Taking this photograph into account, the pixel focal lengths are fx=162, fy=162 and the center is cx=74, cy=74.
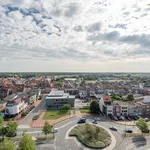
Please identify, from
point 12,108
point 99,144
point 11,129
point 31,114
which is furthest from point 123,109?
point 12,108

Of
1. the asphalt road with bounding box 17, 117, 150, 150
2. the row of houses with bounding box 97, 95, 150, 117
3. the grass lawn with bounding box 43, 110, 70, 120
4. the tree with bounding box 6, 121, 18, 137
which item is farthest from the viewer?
the row of houses with bounding box 97, 95, 150, 117

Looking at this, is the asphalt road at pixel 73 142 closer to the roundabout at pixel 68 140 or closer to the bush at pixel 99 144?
the roundabout at pixel 68 140

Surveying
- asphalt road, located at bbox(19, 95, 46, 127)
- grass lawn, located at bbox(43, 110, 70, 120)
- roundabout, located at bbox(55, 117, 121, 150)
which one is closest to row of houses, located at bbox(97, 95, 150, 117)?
roundabout, located at bbox(55, 117, 121, 150)

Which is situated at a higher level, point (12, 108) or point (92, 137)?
point (12, 108)

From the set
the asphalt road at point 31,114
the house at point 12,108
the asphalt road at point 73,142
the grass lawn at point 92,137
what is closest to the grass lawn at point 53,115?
the asphalt road at point 31,114

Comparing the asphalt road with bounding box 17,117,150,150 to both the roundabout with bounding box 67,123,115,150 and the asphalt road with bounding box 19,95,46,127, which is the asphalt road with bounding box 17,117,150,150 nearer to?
the roundabout with bounding box 67,123,115,150

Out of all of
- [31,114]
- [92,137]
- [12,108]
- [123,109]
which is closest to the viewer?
[92,137]

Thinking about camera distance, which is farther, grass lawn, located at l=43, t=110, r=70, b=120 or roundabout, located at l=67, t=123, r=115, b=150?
grass lawn, located at l=43, t=110, r=70, b=120

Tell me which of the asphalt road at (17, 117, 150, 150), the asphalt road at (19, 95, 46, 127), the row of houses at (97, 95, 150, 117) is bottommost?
the asphalt road at (17, 117, 150, 150)

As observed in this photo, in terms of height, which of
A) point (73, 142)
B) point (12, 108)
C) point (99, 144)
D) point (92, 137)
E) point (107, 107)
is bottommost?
point (73, 142)

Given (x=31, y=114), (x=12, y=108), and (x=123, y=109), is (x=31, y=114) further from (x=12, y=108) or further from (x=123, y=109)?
(x=123, y=109)
